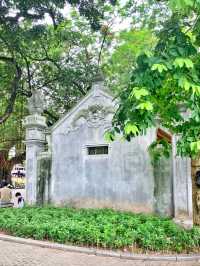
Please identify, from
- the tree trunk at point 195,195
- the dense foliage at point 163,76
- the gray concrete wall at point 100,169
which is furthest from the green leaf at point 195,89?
the gray concrete wall at point 100,169

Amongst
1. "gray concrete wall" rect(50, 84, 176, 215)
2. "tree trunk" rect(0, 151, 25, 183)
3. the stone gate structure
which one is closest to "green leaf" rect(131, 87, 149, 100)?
the stone gate structure

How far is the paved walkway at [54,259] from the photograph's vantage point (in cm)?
691

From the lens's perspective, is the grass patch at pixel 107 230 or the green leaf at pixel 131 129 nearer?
the green leaf at pixel 131 129

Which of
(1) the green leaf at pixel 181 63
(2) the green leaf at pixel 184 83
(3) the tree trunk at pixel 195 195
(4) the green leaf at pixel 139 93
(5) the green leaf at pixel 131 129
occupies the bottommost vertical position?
(3) the tree trunk at pixel 195 195

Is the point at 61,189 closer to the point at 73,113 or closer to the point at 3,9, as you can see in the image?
the point at 73,113

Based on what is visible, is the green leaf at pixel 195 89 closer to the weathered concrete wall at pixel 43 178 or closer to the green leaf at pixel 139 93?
the green leaf at pixel 139 93

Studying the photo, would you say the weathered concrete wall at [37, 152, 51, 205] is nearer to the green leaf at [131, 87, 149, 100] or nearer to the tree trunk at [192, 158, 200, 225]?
the tree trunk at [192, 158, 200, 225]

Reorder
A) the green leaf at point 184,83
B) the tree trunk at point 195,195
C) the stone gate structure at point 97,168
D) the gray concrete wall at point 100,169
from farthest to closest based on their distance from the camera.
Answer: the gray concrete wall at point 100,169
the stone gate structure at point 97,168
the tree trunk at point 195,195
the green leaf at point 184,83

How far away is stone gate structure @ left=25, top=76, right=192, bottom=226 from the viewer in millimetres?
10211

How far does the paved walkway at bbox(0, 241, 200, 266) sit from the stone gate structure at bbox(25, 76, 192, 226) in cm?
282

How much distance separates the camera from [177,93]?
4902 millimetres

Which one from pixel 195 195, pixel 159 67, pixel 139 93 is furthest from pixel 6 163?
pixel 159 67

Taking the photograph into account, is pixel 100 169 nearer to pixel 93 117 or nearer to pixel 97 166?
pixel 97 166

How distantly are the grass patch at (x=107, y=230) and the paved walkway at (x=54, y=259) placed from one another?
1.81 feet
